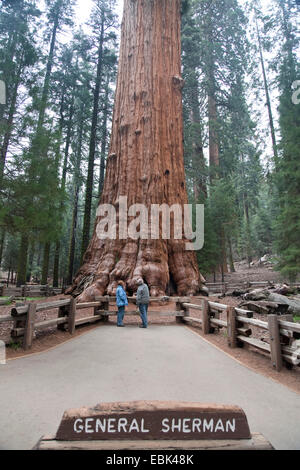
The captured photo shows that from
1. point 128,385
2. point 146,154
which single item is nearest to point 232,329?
point 128,385

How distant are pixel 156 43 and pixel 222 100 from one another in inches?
482

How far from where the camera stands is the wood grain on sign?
168 cm

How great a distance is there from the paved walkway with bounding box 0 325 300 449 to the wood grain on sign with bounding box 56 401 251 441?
891 millimetres

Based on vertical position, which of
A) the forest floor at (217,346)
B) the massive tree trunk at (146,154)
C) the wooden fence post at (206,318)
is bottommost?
the forest floor at (217,346)

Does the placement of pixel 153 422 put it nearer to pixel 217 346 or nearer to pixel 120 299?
pixel 217 346

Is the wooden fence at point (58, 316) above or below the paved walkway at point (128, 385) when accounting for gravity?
above

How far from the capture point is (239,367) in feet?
15.0

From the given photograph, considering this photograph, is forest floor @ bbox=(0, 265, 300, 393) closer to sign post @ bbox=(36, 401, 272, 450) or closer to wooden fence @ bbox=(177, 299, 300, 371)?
wooden fence @ bbox=(177, 299, 300, 371)

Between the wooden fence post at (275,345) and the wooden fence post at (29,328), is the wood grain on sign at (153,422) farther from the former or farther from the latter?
the wooden fence post at (29,328)

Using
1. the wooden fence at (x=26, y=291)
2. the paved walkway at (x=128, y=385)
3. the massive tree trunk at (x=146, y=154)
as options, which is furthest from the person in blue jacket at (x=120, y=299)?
the wooden fence at (x=26, y=291)

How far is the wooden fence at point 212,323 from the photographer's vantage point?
444 centimetres

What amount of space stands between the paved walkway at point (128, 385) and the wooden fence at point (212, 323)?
607 millimetres

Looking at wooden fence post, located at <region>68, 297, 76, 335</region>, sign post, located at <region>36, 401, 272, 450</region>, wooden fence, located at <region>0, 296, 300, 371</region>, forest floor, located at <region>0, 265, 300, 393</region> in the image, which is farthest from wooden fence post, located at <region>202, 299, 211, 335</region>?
sign post, located at <region>36, 401, 272, 450</region>

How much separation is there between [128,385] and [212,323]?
449 centimetres
